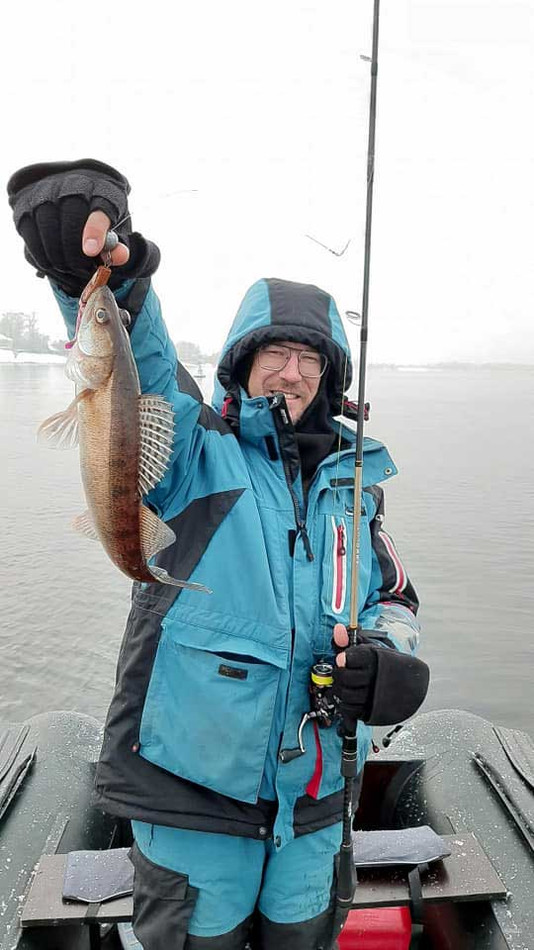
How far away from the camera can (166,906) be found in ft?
6.89

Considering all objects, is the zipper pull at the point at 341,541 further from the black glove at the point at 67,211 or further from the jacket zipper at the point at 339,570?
the black glove at the point at 67,211

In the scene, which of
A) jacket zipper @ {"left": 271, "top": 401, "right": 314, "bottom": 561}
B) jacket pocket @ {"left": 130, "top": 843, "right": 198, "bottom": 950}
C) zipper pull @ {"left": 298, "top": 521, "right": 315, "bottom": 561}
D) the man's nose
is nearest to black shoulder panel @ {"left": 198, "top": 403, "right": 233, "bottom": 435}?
jacket zipper @ {"left": 271, "top": 401, "right": 314, "bottom": 561}

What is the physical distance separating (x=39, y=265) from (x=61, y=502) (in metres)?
13.4

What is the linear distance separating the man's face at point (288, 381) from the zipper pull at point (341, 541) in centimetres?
42

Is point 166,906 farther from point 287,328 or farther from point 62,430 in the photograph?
point 287,328

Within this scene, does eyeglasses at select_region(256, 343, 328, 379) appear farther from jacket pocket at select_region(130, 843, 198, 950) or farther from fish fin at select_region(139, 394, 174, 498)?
jacket pocket at select_region(130, 843, 198, 950)

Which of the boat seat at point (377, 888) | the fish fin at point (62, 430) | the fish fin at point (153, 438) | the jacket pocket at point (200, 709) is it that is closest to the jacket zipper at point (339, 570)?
the jacket pocket at point (200, 709)

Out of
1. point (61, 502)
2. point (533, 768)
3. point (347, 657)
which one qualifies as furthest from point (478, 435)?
point (347, 657)

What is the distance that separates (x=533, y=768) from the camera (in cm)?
372

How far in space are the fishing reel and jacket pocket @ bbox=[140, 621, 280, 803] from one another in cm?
16

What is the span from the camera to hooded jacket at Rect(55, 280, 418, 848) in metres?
2.07

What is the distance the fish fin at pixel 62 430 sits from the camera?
1.83 metres

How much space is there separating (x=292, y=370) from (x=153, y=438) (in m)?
0.83

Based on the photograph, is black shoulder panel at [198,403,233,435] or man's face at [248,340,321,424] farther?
man's face at [248,340,321,424]
